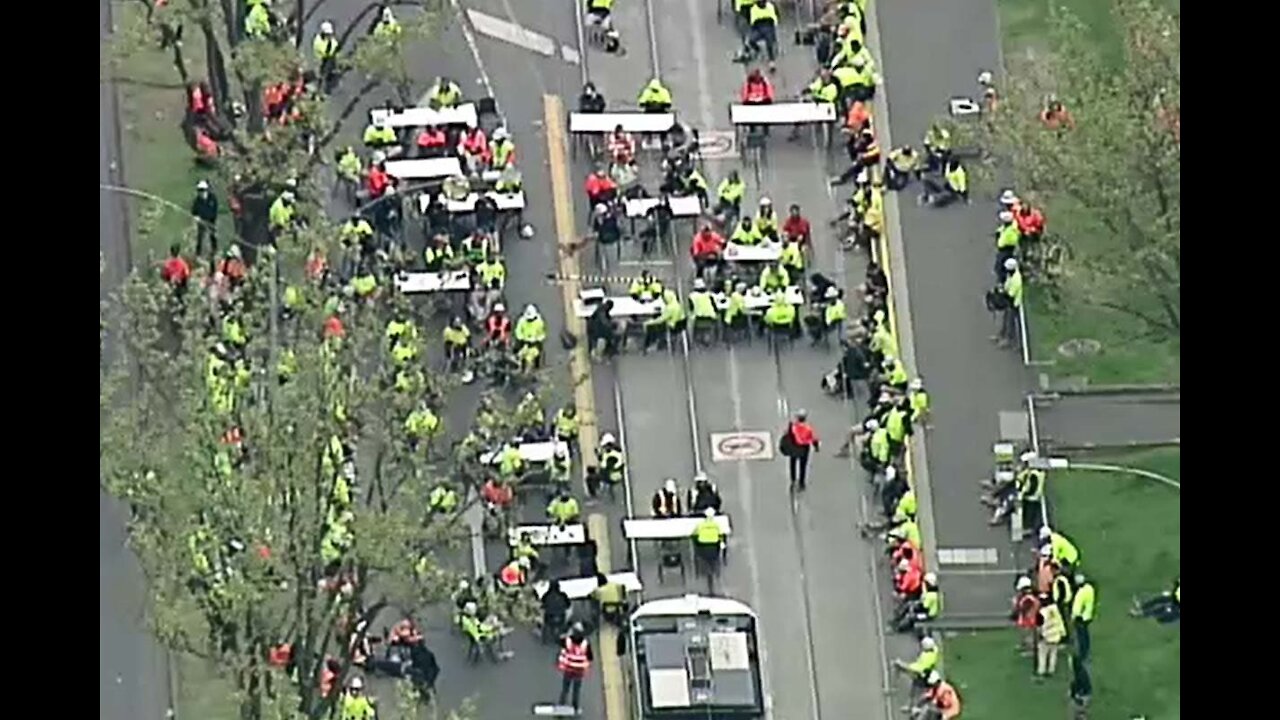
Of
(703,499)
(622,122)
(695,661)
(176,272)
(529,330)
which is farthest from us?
(622,122)

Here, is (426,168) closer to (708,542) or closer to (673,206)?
(673,206)

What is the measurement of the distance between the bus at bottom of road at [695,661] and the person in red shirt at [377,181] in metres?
11.7

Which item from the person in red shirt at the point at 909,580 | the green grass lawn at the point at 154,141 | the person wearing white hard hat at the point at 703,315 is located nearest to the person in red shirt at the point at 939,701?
the person in red shirt at the point at 909,580

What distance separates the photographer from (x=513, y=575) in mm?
41562

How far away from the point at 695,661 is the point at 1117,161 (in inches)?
413

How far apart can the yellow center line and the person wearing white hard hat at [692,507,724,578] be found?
1.56m

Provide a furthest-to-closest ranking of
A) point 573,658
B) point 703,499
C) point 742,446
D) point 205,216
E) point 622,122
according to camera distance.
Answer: point 622,122, point 205,216, point 742,446, point 703,499, point 573,658

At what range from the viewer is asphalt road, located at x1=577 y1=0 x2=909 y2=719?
4200 centimetres

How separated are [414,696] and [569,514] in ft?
25.6

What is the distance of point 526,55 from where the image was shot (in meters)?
54.0

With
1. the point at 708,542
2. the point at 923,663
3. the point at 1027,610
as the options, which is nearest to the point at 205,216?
the point at 708,542

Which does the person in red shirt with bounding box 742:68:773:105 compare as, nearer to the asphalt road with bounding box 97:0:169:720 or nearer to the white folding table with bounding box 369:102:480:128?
the white folding table with bounding box 369:102:480:128
